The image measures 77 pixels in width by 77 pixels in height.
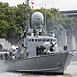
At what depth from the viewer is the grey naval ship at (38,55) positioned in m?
54.0

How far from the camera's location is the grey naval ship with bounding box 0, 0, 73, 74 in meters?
54.0

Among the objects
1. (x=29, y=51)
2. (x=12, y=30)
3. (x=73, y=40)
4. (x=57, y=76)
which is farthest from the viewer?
(x=73, y=40)

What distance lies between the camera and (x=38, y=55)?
55.3 metres

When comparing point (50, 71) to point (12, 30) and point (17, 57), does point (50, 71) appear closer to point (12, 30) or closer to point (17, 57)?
point (17, 57)

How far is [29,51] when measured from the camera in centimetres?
5844

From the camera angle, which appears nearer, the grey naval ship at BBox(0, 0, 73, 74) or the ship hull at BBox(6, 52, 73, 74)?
the ship hull at BBox(6, 52, 73, 74)

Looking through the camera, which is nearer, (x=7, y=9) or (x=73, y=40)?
(x=7, y=9)

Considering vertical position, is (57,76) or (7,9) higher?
(7,9)

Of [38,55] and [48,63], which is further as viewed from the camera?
[38,55]

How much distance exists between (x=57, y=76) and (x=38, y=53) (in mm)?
4376

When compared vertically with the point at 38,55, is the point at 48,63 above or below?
below

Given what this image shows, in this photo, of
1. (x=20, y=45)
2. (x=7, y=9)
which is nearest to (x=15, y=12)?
(x=7, y=9)

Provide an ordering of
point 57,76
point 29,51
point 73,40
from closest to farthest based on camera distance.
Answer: point 57,76 < point 29,51 < point 73,40

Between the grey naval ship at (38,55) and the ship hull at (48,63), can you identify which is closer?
the ship hull at (48,63)
